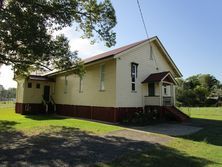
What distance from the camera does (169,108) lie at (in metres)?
17.8

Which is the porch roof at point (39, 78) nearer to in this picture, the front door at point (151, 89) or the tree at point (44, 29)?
the tree at point (44, 29)

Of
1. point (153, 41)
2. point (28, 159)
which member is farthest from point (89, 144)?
point (153, 41)

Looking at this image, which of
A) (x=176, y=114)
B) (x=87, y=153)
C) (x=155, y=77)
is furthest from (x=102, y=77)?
(x=87, y=153)

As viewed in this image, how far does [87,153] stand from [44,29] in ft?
26.1

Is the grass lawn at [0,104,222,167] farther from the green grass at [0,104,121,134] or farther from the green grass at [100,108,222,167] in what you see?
the green grass at [0,104,121,134]

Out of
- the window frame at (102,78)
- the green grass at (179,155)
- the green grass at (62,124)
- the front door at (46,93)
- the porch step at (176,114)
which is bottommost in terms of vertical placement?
the green grass at (179,155)

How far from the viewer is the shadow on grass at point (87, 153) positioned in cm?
608

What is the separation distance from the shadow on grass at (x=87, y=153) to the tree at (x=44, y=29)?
17.4 feet

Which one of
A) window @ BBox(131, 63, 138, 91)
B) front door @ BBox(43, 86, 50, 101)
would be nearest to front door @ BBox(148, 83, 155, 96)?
window @ BBox(131, 63, 138, 91)

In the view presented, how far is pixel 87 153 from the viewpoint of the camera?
711cm

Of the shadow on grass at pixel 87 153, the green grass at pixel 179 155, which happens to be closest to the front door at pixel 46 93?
the shadow on grass at pixel 87 153

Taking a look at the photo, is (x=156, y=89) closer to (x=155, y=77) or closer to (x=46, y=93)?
(x=155, y=77)

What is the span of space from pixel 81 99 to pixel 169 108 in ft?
25.5

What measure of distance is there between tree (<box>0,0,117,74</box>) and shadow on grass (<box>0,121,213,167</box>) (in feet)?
17.4
